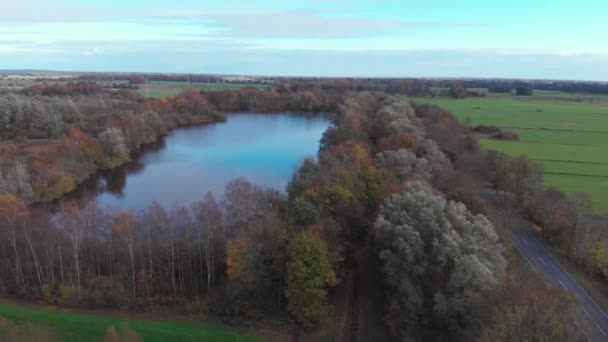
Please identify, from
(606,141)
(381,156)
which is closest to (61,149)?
(381,156)

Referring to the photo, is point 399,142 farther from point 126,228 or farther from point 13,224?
point 13,224

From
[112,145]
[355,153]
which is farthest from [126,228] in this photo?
[112,145]

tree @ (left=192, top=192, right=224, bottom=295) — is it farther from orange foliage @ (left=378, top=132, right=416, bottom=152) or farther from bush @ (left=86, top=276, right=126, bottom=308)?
orange foliage @ (left=378, top=132, right=416, bottom=152)

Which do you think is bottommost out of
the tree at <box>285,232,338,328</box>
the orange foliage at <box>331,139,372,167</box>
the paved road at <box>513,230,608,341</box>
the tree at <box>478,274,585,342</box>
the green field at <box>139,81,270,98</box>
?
the paved road at <box>513,230,608,341</box>

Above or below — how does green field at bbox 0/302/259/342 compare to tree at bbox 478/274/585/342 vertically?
below

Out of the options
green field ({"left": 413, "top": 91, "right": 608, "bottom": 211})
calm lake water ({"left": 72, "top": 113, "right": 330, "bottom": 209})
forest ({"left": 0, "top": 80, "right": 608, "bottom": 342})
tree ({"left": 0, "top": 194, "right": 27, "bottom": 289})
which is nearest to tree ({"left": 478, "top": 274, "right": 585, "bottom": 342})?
forest ({"left": 0, "top": 80, "right": 608, "bottom": 342})

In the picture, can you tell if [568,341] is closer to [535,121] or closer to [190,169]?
[190,169]
